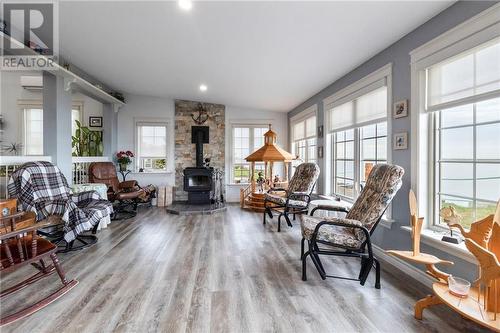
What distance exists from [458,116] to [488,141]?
34 cm

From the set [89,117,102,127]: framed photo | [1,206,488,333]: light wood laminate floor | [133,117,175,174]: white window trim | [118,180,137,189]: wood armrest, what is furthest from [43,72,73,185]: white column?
[133,117,175,174]: white window trim

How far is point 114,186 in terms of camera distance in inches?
197

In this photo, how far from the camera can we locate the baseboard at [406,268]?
214cm

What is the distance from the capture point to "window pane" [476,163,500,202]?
69.3 inches

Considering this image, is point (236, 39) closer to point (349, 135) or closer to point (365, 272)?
point (349, 135)

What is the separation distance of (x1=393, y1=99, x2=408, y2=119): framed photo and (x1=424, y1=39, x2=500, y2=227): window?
19 cm

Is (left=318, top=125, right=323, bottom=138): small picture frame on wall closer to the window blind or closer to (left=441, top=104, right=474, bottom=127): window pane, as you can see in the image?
the window blind

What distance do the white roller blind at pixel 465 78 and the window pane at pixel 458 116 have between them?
0.10 metres

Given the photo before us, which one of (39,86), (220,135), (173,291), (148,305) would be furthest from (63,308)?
(39,86)

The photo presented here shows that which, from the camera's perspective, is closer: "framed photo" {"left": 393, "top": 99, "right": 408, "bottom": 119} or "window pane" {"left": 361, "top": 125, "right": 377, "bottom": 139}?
"framed photo" {"left": 393, "top": 99, "right": 408, "bottom": 119}

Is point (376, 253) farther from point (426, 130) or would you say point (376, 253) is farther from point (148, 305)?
point (148, 305)

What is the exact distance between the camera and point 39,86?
206 inches

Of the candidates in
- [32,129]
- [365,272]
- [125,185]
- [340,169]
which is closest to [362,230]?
[365,272]

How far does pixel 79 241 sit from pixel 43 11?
289 cm
